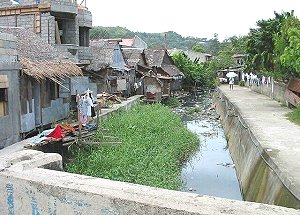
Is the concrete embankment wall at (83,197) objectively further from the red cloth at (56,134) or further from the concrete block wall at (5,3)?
the concrete block wall at (5,3)

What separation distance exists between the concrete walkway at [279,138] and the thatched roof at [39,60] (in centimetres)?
709

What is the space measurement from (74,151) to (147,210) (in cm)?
767

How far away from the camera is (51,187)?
4.95m

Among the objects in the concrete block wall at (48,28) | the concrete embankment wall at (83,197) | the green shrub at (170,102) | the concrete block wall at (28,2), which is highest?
the concrete block wall at (28,2)

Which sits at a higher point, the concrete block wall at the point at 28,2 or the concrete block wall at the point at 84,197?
the concrete block wall at the point at 28,2

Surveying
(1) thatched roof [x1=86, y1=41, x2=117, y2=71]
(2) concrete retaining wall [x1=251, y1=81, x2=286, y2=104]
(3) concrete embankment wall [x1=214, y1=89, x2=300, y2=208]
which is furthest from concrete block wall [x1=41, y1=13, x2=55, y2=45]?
(2) concrete retaining wall [x1=251, y1=81, x2=286, y2=104]

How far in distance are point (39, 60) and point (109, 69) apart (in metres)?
13.7

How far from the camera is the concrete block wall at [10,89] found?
1050 centimetres

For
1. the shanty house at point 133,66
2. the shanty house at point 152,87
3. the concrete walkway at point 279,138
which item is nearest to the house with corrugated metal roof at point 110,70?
the shanty house at point 133,66

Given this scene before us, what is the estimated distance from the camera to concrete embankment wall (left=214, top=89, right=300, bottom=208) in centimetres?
779

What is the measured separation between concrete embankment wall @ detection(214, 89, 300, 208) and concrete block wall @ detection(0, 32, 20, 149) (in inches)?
273

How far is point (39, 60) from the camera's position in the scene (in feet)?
42.6

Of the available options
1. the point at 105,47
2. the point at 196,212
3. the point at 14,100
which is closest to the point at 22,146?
the point at 14,100

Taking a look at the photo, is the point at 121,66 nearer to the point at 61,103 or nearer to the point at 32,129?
the point at 61,103
